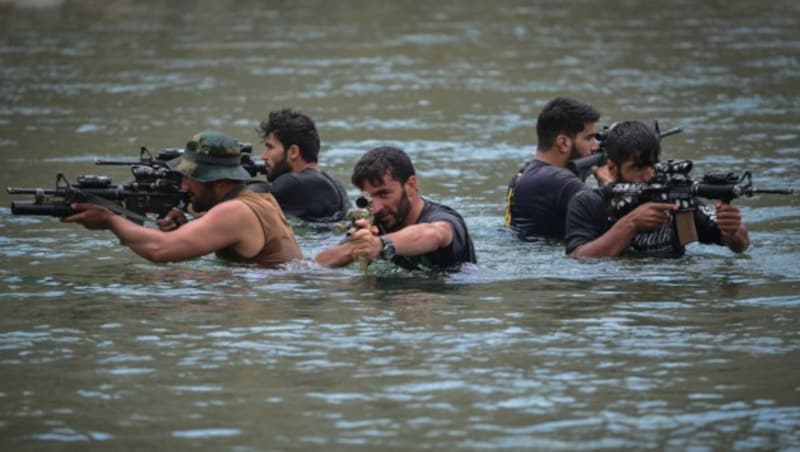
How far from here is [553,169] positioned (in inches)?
559

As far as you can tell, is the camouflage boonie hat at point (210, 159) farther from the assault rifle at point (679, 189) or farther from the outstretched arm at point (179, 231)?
the assault rifle at point (679, 189)

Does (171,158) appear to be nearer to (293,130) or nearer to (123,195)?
A: (123,195)

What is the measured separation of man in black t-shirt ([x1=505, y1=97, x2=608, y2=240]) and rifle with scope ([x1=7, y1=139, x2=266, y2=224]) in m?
2.86

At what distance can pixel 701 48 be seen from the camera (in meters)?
31.3

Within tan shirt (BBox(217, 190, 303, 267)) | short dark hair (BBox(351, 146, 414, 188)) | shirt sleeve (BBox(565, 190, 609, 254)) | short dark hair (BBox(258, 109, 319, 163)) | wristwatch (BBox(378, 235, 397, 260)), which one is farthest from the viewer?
short dark hair (BBox(258, 109, 319, 163))

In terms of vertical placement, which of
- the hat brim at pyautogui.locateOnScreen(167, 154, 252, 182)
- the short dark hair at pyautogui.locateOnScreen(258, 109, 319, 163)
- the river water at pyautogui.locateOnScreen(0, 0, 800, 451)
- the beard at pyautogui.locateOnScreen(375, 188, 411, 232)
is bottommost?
the river water at pyautogui.locateOnScreen(0, 0, 800, 451)

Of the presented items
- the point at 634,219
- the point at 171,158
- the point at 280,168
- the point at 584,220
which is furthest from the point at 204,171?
the point at 280,168

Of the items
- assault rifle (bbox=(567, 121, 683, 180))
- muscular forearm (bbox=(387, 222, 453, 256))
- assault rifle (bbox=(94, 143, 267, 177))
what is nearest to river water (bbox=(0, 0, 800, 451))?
muscular forearm (bbox=(387, 222, 453, 256))

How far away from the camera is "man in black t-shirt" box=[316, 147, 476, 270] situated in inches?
460

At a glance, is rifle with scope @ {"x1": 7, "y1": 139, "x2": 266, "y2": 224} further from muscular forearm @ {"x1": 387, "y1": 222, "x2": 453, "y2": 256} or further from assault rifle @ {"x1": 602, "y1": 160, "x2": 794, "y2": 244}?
assault rifle @ {"x1": 602, "y1": 160, "x2": 794, "y2": 244}

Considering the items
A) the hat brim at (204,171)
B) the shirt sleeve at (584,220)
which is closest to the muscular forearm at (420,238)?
the hat brim at (204,171)

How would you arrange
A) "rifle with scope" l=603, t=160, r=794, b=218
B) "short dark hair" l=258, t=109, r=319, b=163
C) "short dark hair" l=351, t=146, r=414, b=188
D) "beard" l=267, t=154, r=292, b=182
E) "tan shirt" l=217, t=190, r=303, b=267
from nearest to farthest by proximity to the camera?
"short dark hair" l=351, t=146, r=414, b=188 < "tan shirt" l=217, t=190, r=303, b=267 < "rifle with scope" l=603, t=160, r=794, b=218 < "short dark hair" l=258, t=109, r=319, b=163 < "beard" l=267, t=154, r=292, b=182

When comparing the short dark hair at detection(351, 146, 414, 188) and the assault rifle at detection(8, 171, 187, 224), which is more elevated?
the short dark hair at detection(351, 146, 414, 188)

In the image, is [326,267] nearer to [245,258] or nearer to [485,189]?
[245,258]
